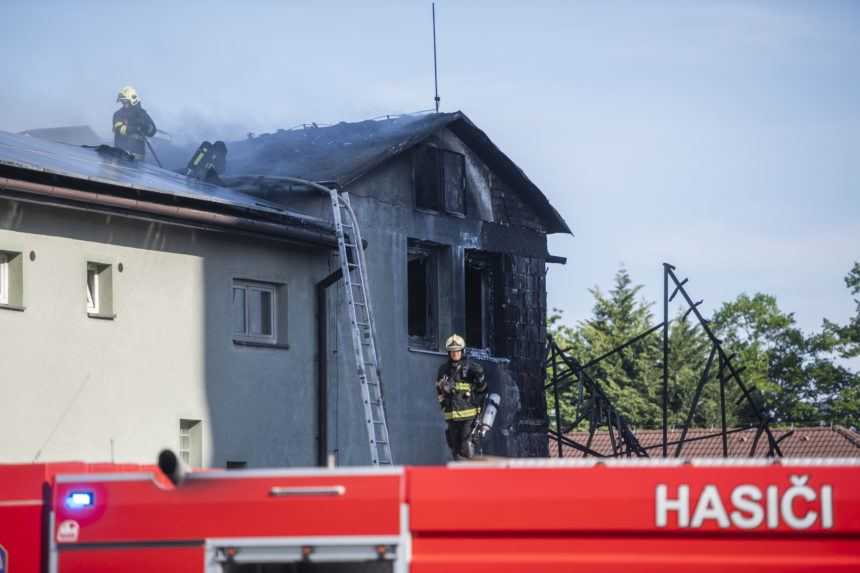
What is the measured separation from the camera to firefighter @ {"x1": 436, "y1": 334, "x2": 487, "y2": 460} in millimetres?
16953

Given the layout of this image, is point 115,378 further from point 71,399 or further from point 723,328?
point 723,328

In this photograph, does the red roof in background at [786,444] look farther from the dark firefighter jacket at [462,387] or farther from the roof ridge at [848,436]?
the dark firefighter jacket at [462,387]

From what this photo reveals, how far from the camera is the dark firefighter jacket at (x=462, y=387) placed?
17.0 metres

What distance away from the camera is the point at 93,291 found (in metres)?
17.0

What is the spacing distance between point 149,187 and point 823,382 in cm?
5760

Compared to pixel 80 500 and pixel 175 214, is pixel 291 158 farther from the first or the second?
pixel 80 500

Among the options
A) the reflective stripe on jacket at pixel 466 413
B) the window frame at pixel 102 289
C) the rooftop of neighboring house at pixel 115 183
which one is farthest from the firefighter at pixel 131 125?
the reflective stripe on jacket at pixel 466 413

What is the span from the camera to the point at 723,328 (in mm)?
82188

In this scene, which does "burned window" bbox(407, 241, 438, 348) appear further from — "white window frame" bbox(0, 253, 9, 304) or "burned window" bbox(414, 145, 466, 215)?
"white window frame" bbox(0, 253, 9, 304)

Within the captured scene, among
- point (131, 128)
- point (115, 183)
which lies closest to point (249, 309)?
point (115, 183)

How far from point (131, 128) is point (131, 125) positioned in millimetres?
53

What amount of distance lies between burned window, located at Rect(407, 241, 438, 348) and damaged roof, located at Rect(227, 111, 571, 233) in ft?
5.35

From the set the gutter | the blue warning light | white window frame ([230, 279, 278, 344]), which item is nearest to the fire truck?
the blue warning light

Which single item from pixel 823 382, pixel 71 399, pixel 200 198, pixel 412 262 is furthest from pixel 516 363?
pixel 823 382
